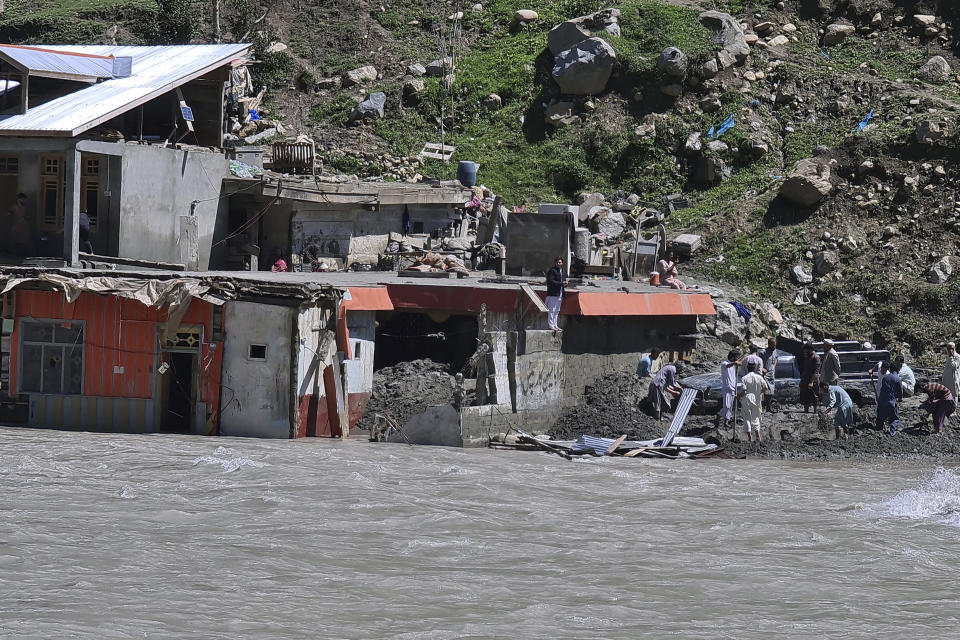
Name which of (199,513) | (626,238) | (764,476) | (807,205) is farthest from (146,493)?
(807,205)

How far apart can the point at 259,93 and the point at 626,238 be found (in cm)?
1609

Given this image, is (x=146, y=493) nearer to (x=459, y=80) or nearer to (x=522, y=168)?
(x=522, y=168)

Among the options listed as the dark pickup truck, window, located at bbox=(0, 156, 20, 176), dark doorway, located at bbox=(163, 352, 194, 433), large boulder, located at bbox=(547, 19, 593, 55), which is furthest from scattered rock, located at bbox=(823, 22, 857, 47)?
dark doorway, located at bbox=(163, 352, 194, 433)

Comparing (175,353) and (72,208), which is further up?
(72,208)

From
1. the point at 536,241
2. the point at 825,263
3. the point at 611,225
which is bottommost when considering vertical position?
the point at 825,263

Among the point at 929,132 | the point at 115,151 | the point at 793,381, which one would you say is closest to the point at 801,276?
the point at 929,132

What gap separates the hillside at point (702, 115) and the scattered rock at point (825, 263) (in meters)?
0.05

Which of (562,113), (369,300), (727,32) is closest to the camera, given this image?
(369,300)

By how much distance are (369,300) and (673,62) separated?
20.9 metres

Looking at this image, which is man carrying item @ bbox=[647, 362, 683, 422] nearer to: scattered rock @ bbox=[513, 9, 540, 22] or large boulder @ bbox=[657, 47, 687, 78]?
large boulder @ bbox=[657, 47, 687, 78]

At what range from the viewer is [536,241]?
28.5 m

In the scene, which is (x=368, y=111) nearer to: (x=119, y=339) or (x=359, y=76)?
(x=359, y=76)

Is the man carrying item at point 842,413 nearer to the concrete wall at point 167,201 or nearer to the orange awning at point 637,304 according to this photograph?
the orange awning at point 637,304

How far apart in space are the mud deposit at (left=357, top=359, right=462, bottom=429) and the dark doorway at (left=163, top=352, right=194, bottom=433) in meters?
3.13
